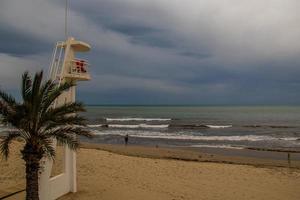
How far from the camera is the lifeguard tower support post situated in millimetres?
10336

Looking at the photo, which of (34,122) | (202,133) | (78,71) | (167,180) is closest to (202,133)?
(202,133)

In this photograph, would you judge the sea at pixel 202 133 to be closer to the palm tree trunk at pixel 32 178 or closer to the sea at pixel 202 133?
the sea at pixel 202 133

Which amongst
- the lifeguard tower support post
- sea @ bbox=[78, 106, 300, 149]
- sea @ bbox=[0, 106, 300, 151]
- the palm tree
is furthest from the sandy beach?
sea @ bbox=[78, 106, 300, 149]

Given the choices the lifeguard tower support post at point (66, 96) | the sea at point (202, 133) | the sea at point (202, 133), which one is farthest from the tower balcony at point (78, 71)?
the sea at point (202, 133)

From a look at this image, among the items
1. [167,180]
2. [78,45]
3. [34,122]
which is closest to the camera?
[34,122]

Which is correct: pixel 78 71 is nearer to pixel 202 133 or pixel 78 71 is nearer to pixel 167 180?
pixel 167 180

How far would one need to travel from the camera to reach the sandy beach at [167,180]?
1295 cm

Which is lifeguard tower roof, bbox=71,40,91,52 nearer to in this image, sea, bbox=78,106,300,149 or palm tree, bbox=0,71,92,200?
palm tree, bbox=0,71,92,200

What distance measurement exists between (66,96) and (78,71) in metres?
0.89

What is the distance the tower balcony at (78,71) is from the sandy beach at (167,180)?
3994 mm

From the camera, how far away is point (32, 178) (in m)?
9.18

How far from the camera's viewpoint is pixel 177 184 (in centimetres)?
1455

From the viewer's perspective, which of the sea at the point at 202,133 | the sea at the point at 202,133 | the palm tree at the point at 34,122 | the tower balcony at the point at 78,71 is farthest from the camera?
the sea at the point at 202,133

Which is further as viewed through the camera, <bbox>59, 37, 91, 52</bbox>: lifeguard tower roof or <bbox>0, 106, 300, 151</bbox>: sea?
<bbox>0, 106, 300, 151</bbox>: sea
